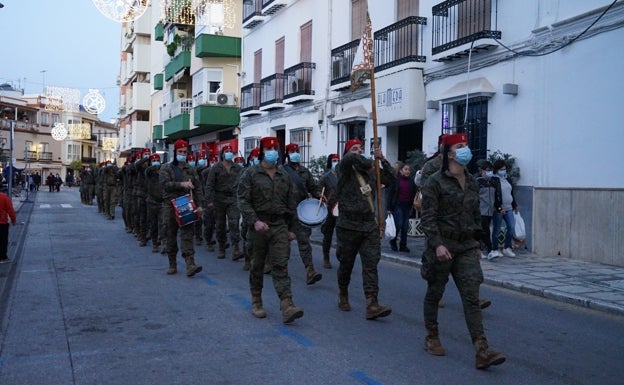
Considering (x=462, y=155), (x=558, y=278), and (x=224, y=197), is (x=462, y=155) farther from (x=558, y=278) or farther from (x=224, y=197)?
(x=224, y=197)

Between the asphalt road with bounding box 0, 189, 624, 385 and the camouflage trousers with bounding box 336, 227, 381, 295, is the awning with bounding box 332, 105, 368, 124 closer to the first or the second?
the asphalt road with bounding box 0, 189, 624, 385

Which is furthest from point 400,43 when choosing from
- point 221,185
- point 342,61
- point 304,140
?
point 221,185

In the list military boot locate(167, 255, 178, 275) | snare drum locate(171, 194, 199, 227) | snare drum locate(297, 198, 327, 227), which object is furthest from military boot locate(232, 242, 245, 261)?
snare drum locate(297, 198, 327, 227)

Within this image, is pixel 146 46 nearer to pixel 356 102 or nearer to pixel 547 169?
pixel 356 102

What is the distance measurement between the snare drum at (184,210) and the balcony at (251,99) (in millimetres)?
17462

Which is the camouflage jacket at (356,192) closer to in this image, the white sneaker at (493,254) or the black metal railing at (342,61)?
the white sneaker at (493,254)

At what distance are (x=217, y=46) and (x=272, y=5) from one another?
271 inches

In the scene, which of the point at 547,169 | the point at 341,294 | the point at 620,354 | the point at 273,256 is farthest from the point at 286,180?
the point at 547,169

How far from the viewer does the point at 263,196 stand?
736cm

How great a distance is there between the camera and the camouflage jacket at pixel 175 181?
10344mm

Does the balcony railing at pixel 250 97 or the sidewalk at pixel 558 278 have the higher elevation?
the balcony railing at pixel 250 97

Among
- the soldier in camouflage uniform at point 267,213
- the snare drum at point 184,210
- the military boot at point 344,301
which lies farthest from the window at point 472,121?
the soldier in camouflage uniform at point 267,213

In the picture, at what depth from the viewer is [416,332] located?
6.69 metres

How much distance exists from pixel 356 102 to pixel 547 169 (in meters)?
8.16
